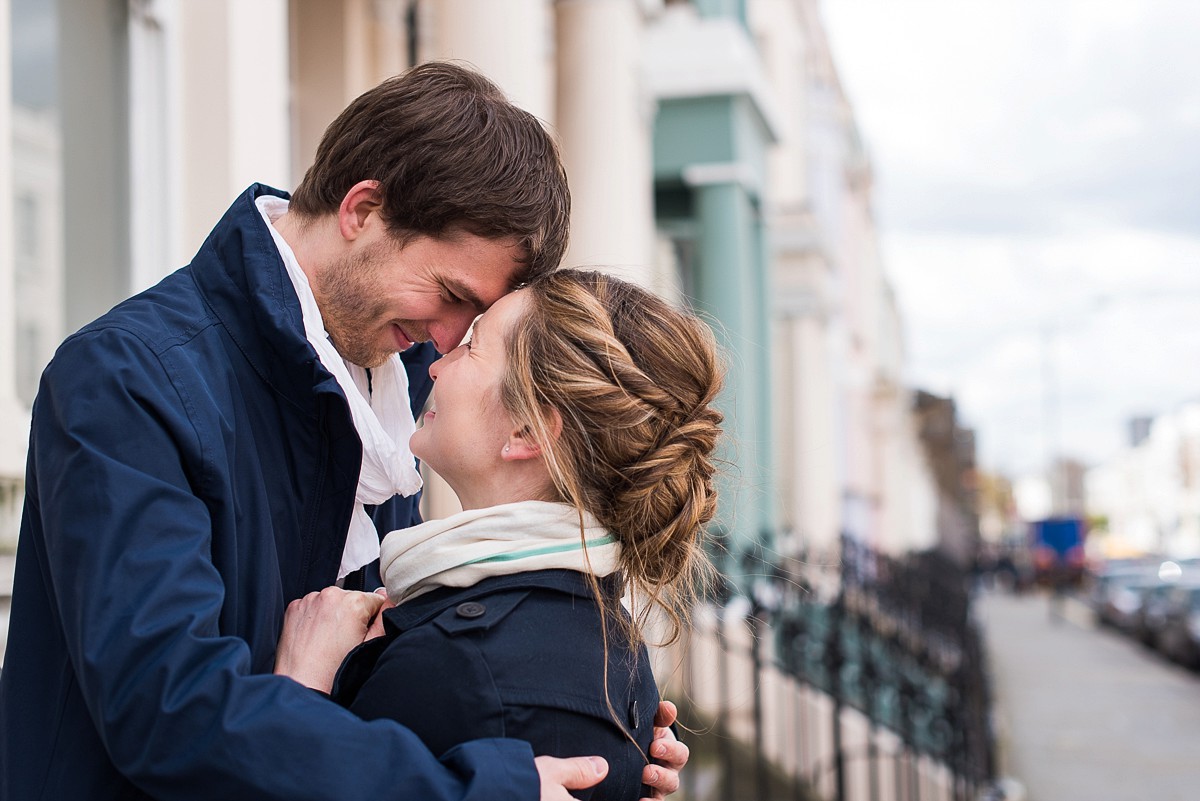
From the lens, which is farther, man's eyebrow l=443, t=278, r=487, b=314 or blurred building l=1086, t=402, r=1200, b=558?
blurred building l=1086, t=402, r=1200, b=558

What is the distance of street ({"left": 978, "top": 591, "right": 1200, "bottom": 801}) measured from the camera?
11242 millimetres

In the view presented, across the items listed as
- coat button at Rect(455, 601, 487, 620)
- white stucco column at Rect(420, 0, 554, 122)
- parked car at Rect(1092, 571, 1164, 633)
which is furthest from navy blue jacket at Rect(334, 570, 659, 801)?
parked car at Rect(1092, 571, 1164, 633)

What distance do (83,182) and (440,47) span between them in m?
2.09

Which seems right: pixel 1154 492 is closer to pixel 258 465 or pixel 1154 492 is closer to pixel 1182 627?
pixel 1182 627

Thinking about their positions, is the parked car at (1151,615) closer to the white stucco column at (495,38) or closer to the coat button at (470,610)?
the white stucco column at (495,38)

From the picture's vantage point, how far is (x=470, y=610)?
5.64 feet

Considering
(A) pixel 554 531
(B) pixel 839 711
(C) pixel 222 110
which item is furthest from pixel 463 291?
(B) pixel 839 711

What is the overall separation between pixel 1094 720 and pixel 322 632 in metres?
15.0

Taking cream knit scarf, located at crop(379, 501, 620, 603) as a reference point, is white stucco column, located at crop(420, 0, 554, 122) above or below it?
above

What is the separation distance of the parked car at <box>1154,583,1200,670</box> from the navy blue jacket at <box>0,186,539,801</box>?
810 inches

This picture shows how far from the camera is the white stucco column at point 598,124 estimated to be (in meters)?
7.07

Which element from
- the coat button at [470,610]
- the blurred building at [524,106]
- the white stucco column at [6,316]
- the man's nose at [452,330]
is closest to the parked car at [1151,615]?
the blurred building at [524,106]

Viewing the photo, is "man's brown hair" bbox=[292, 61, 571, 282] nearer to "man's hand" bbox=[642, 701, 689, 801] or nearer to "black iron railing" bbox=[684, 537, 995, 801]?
"man's hand" bbox=[642, 701, 689, 801]

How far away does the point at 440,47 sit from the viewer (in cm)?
541
